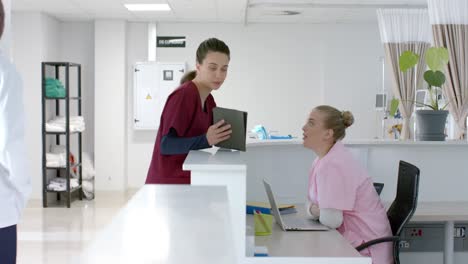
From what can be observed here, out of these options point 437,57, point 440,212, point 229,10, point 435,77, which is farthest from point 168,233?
point 229,10

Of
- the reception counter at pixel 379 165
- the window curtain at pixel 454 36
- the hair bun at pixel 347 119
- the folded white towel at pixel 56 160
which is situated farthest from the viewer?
the folded white towel at pixel 56 160

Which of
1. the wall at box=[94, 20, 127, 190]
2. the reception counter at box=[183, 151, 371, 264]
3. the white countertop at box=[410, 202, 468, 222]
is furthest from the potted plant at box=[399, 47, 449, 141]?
the wall at box=[94, 20, 127, 190]

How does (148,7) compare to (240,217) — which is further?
(148,7)

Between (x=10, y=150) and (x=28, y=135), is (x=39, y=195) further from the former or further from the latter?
(x=10, y=150)

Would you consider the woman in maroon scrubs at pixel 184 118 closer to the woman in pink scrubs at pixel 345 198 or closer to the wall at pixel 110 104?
the woman in pink scrubs at pixel 345 198

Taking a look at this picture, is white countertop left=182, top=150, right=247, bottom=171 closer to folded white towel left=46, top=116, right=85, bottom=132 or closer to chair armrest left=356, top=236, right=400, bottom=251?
chair armrest left=356, top=236, right=400, bottom=251

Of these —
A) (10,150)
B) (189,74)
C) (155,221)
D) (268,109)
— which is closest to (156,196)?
(155,221)

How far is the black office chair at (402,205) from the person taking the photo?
2.99 meters

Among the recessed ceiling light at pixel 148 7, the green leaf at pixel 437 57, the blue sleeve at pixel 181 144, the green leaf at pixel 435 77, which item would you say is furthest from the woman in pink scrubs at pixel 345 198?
the recessed ceiling light at pixel 148 7

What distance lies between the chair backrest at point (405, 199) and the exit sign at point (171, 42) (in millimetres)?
7251

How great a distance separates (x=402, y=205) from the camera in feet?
10.6

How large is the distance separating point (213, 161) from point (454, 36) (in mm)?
4011

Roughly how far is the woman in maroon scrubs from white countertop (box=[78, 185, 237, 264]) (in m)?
1.40

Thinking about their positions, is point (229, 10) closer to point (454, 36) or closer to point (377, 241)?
point (454, 36)
